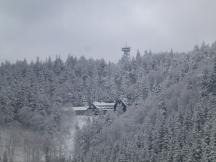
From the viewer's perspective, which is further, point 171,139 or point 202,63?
point 202,63

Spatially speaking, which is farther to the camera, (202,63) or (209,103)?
(202,63)

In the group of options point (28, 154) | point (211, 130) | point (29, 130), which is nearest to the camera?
point (211, 130)

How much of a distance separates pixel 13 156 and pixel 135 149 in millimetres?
56395

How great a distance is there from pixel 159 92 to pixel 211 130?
76.0 m

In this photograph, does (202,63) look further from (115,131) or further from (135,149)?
(135,149)

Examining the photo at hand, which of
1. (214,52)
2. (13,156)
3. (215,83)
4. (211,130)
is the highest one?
(214,52)

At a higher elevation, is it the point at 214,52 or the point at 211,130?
the point at 214,52

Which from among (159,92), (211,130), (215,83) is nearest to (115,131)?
(159,92)

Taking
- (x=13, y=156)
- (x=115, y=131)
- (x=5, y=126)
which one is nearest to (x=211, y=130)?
(x=115, y=131)

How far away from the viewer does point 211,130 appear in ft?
367

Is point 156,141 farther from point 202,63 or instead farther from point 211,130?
point 202,63

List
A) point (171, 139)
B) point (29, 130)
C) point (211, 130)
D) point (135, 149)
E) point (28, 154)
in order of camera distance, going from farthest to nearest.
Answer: point (29, 130) < point (28, 154) < point (135, 149) < point (171, 139) < point (211, 130)

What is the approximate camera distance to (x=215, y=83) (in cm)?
14725

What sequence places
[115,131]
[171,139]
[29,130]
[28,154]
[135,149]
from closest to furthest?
[171,139]
[135,149]
[115,131]
[28,154]
[29,130]
